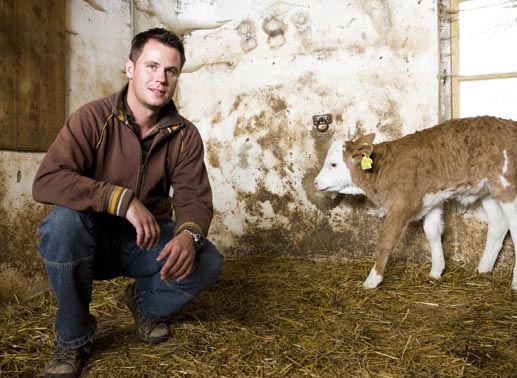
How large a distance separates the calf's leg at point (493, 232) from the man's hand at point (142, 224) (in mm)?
3348

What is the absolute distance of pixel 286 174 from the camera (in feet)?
16.4

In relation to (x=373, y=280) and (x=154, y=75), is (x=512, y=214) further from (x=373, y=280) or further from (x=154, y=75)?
(x=154, y=75)

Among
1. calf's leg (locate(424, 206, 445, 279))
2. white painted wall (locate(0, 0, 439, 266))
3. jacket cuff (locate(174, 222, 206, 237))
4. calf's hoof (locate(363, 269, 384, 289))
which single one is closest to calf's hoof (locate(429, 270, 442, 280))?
calf's leg (locate(424, 206, 445, 279))

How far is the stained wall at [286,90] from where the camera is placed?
4.40 metres

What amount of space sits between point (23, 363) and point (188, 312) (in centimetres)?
107

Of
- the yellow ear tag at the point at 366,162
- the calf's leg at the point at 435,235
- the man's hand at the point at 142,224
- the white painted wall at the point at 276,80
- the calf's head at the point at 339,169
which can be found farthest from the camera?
the white painted wall at the point at 276,80

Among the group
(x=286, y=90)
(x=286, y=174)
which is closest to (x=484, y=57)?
(x=286, y=90)

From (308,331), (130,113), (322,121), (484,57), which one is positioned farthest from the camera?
(322,121)

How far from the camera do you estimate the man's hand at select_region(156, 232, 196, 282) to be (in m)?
2.18

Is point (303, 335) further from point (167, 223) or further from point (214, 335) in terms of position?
point (167, 223)

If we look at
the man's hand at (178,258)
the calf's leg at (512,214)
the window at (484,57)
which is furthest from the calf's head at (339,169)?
the man's hand at (178,258)

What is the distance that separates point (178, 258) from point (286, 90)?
3.26 m

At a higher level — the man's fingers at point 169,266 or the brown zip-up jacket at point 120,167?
the brown zip-up jacket at point 120,167

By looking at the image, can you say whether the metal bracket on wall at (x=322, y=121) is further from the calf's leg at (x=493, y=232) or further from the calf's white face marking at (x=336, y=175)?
the calf's leg at (x=493, y=232)
